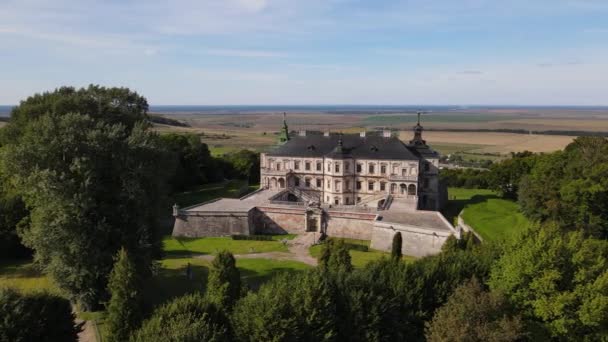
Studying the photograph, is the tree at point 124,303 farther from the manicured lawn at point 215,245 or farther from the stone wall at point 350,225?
the stone wall at point 350,225

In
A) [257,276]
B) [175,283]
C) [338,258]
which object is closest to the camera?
[338,258]

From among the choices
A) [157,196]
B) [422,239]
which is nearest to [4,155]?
[157,196]

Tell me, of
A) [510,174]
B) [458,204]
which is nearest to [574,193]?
[458,204]

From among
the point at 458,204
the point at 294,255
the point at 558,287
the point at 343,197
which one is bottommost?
the point at 458,204

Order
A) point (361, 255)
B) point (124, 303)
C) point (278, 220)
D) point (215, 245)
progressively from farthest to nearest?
1. point (278, 220)
2. point (215, 245)
3. point (361, 255)
4. point (124, 303)

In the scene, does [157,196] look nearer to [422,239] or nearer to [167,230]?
[167,230]

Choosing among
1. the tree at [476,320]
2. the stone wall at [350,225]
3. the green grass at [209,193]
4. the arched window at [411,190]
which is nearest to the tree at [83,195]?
the tree at [476,320]

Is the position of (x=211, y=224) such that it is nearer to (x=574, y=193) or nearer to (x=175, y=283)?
(x=175, y=283)
